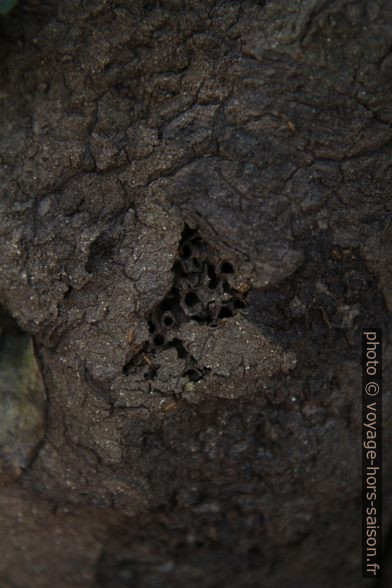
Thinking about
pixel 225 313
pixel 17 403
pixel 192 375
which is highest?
pixel 225 313

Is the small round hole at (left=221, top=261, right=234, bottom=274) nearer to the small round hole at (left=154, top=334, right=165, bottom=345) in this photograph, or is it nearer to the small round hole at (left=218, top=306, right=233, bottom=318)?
the small round hole at (left=218, top=306, right=233, bottom=318)

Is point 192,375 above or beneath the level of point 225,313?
beneath

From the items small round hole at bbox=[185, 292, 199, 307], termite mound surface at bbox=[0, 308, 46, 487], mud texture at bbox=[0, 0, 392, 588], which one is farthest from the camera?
termite mound surface at bbox=[0, 308, 46, 487]

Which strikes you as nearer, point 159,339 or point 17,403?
point 159,339

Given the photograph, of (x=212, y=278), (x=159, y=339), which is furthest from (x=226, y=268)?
(x=159, y=339)

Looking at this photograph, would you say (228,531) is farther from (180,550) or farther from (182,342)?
(182,342)
